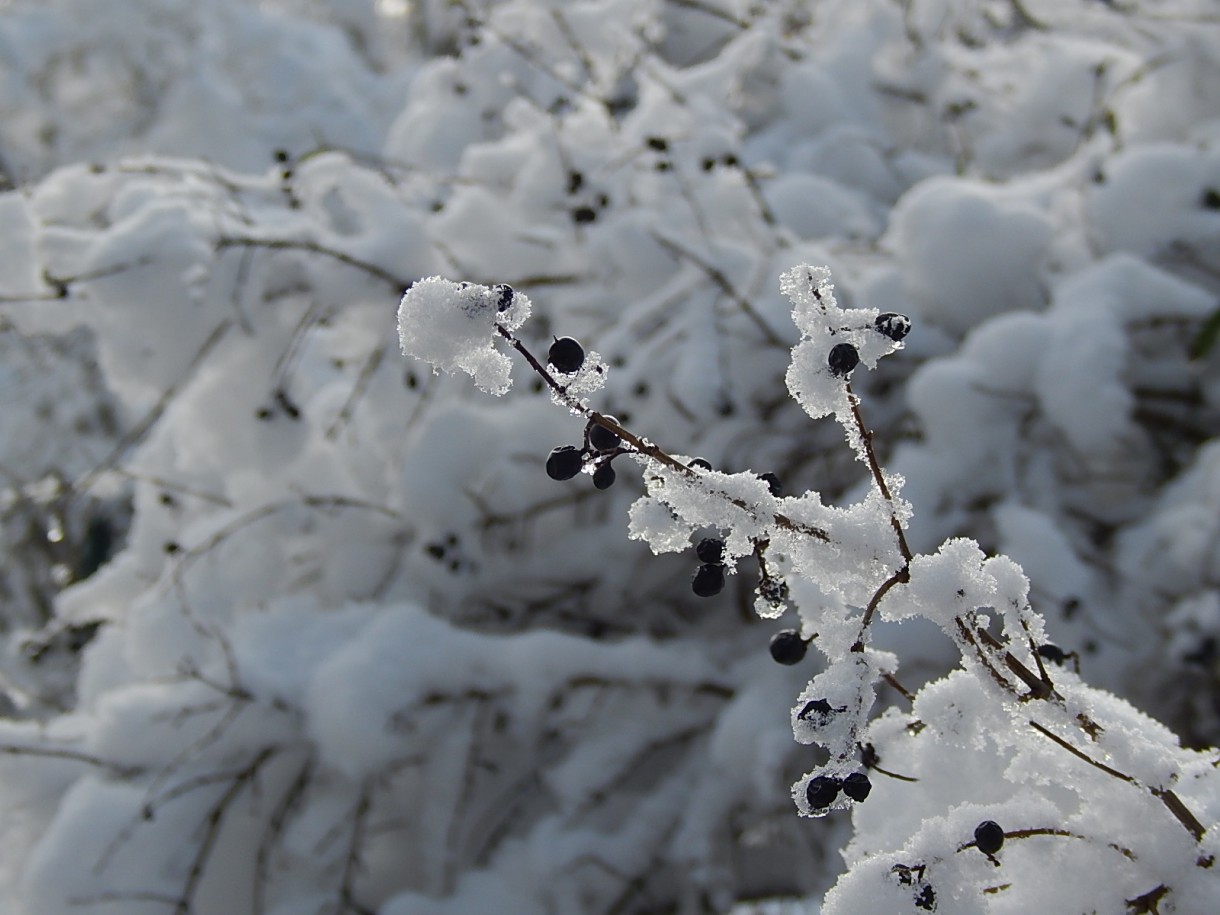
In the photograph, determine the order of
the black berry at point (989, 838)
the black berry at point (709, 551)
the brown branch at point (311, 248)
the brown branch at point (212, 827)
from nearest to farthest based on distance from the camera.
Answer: the black berry at point (989, 838)
the black berry at point (709, 551)
the brown branch at point (212, 827)
the brown branch at point (311, 248)

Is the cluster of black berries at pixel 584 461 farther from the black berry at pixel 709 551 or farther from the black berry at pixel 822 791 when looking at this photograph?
the black berry at pixel 822 791

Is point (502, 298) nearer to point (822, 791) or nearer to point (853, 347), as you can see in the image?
point (853, 347)

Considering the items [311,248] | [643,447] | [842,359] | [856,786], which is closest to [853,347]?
[842,359]

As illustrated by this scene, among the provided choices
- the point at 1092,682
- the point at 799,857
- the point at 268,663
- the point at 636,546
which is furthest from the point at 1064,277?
the point at 268,663

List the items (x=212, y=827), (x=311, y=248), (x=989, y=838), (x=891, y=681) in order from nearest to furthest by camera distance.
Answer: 1. (x=989, y=838)
2. (x=891, y=681)
3. (x=212, y=827)
4. (x=311, y=248)

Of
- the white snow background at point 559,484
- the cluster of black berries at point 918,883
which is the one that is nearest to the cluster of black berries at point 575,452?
the cluster of black berries at point 918,883

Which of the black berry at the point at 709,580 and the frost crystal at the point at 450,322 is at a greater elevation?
the frost crystal at the point at 450,322

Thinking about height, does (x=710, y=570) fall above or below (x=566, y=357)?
below
